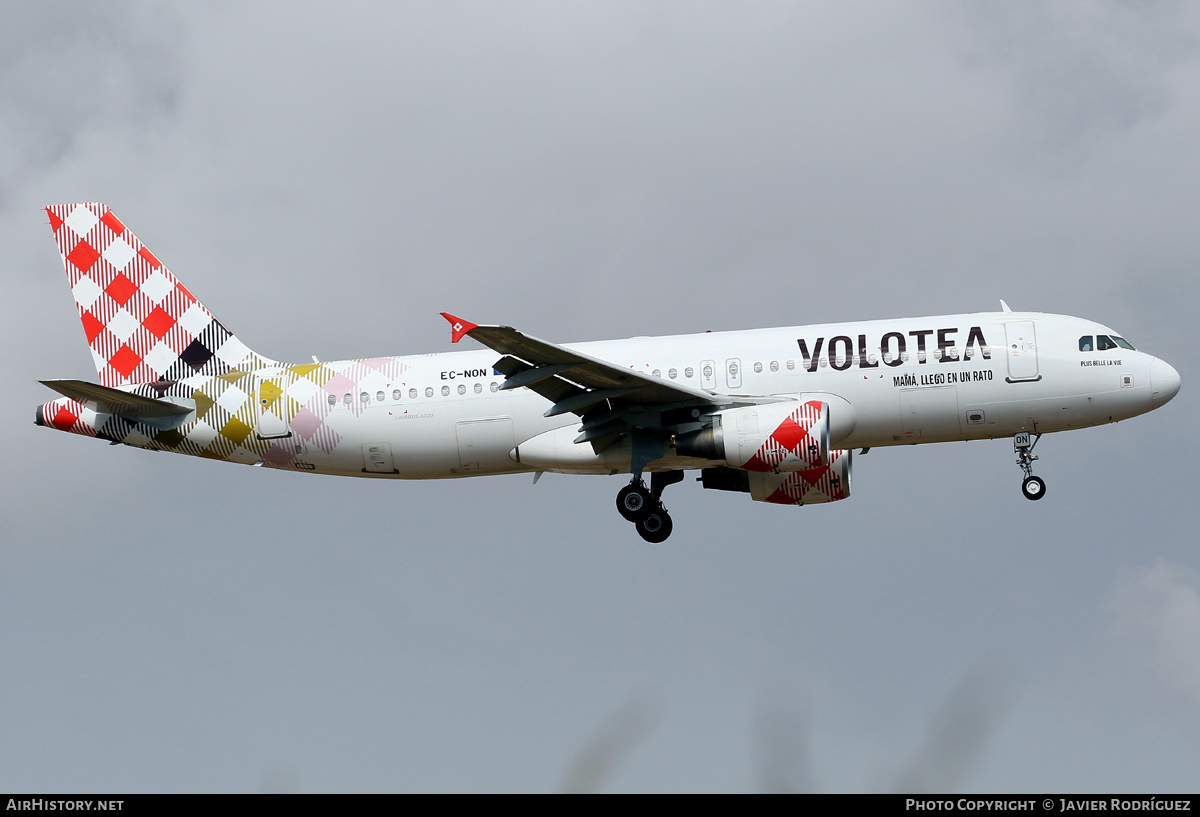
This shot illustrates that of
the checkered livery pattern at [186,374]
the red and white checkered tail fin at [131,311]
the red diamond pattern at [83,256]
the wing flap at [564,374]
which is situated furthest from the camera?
the red diamond pattern at [83,256]

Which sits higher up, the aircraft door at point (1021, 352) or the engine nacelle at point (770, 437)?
the aircraft door at point (1021, 352)

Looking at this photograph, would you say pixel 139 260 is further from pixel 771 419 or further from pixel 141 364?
pixel 771 419

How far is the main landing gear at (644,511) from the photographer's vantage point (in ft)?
117

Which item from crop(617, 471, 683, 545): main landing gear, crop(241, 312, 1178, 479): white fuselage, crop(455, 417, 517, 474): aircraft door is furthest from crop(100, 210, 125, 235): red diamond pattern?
crop(617, 471, 683, 545): main landing gear

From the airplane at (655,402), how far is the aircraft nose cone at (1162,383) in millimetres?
49

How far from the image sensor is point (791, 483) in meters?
38.1

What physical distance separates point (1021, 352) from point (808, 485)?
709 cm

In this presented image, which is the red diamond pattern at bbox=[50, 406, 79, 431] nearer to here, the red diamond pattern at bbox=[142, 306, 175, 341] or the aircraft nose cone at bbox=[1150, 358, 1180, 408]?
the red diamond pattern at bbox=[142, 306, 175, 341]

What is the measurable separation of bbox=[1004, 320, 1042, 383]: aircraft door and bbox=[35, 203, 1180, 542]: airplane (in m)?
0.04

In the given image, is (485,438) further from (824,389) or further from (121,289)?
(121,289)

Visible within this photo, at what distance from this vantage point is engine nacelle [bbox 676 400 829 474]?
3244 centimetres

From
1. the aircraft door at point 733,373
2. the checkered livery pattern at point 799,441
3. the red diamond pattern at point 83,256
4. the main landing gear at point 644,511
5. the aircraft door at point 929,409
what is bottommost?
the main landing gear at point 644,511

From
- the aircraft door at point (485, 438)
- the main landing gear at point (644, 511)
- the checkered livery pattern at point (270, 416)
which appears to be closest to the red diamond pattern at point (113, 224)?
the checkered livery pattern at point (270, 416)

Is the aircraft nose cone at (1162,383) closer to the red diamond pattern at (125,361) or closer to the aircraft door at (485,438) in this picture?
the aircraft door at (485,438)
